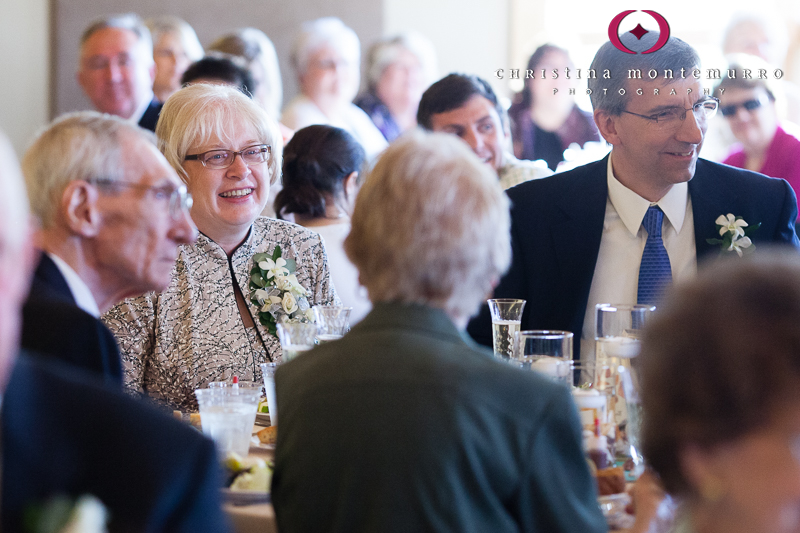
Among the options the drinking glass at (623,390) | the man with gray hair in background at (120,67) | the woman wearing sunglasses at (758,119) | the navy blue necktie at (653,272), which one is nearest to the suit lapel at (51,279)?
the drinking glass at (623,390)

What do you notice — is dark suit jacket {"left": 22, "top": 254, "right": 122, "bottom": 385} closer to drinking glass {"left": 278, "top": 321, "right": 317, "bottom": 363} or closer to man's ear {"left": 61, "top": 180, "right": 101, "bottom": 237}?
man's ear {"left": 61, "top": 180, "right": 101, "bottom": 237}

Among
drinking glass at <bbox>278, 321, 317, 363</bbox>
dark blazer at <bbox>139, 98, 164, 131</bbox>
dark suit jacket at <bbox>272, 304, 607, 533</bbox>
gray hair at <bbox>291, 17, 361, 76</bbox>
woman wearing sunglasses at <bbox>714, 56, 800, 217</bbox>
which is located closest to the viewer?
dark suit jacket at <bbox>272, 304, 607, 533</bbox>

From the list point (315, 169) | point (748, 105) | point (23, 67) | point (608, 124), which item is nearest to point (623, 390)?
point (608, 124)

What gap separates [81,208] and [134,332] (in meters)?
0.92

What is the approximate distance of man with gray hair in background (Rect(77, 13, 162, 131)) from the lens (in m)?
5.10

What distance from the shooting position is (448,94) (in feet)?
13.1

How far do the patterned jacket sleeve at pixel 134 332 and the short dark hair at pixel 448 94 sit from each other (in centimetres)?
181

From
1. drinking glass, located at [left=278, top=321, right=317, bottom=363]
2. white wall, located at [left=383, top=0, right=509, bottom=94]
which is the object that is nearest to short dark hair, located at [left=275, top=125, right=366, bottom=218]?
drinking glass, located at [left=278, top=321, right=317, bottom=363]

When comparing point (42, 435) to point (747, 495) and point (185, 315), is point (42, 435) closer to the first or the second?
point (747, 495)

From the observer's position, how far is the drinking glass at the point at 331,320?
210 cm

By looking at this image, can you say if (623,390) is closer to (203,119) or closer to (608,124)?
(608,124)

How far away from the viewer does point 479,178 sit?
4.70 feet

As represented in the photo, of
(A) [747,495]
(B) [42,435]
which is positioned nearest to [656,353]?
(A) [747,495]

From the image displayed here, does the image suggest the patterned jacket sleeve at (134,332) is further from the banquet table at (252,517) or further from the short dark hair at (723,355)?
the short dark hair at (723,355)
